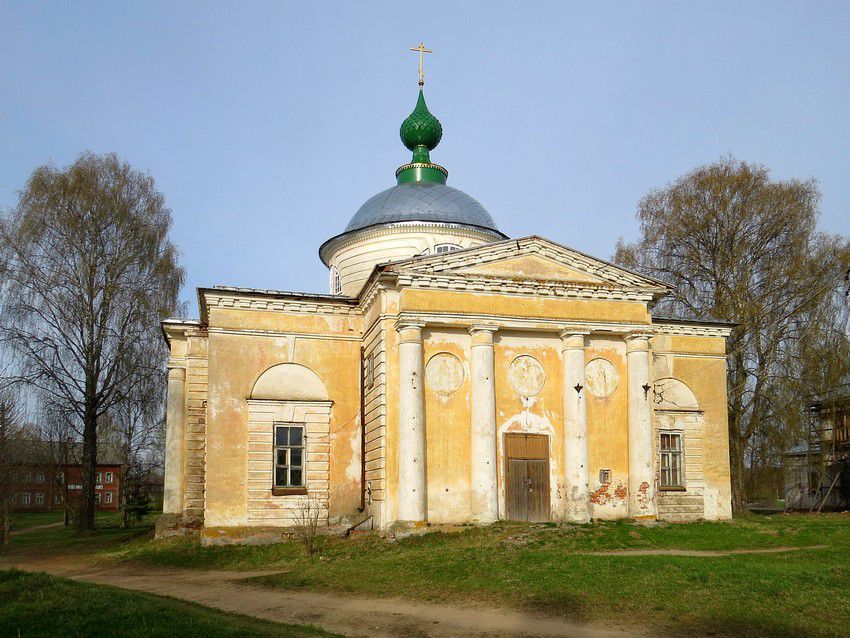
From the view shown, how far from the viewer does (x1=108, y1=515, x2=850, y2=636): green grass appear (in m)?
9.48

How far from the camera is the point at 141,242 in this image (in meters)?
26.1

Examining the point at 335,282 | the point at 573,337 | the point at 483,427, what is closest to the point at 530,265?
the point at 573,337

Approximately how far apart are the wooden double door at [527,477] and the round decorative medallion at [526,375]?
105 cm

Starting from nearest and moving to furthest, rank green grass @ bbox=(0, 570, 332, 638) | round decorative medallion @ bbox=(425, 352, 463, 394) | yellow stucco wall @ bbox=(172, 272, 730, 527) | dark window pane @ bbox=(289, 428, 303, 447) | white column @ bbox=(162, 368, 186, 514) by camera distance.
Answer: green grass @ bbox=(0, 570, 332, 638) → yellow stucco wall @ bbox=(172, 272, 730, 527) → round decorative medallion @ bbox=(425, 352, 463, 394) → dark window pane @ bbox=(289, 428, 303, 447) → white column @ bbox=(162, 368, 186, 514)

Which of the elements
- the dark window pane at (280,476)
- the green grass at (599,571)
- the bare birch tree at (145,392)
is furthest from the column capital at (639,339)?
the bare birch tree at (145,392)

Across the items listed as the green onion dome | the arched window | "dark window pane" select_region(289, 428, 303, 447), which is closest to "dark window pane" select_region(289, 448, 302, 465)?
"dark window pane" select_region(289, 428, 303, 447)

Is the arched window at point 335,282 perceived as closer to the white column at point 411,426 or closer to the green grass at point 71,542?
the white column at point 411,426

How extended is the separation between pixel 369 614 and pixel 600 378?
10125mm

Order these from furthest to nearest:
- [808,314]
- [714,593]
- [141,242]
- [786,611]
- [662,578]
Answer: [141,242], [808,314], [662,578], [714,593], [786,611]

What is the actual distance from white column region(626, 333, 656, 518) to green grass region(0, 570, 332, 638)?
10.9 metres

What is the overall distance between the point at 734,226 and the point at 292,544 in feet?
56.8

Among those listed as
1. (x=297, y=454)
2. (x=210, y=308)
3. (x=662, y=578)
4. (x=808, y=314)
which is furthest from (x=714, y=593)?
(x=808, y=314)

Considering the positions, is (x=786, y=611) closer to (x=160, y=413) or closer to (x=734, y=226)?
(x=734, y=226)

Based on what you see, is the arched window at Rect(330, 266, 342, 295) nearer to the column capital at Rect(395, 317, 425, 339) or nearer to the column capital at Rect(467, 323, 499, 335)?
the column capital at Rect(395, 317, 425, 339)
